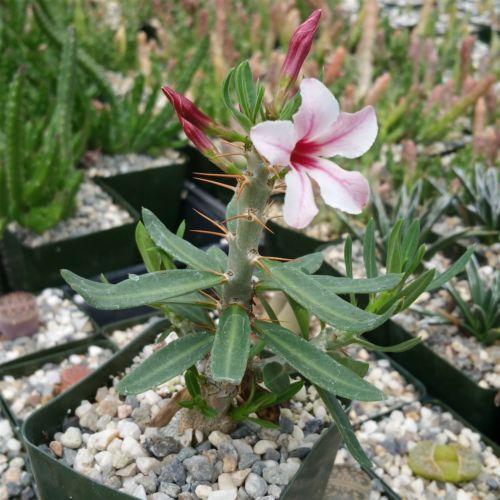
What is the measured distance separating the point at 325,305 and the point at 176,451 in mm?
410

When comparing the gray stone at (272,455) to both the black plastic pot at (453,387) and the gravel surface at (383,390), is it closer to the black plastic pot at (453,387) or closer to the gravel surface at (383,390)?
the gravel surface at (383,390)

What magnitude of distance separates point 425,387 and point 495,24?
3.55 metres

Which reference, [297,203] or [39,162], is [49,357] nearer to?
[39,162]

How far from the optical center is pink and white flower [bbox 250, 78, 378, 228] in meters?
0.77

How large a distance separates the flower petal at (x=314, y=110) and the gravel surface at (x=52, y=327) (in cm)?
118

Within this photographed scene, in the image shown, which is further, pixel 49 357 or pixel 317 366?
pixel 49 357

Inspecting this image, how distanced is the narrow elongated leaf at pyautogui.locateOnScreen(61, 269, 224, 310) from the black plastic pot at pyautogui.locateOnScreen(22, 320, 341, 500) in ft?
0.98

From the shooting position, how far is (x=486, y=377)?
5.57 feet

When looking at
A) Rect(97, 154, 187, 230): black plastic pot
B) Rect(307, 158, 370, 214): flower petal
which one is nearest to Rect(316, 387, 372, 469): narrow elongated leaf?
Rect(307, 158, 370, 214): flower petal

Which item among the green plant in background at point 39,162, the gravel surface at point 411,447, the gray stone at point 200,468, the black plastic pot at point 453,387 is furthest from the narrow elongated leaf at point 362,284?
the green plant in background at point 39,162

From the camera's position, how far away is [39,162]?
204 cm

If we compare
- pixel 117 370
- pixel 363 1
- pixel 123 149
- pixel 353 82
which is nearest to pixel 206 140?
pixel 117 370

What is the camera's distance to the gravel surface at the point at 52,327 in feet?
5.82

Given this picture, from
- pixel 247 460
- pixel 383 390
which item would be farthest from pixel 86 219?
pixel 247 460
